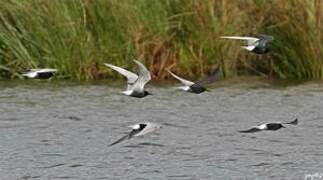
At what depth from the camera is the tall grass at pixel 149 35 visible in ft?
54.0

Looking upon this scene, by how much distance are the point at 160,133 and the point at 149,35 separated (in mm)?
3375

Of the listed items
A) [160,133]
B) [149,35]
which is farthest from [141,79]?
[149,35]

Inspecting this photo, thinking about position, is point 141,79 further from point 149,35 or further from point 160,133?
point 149,35

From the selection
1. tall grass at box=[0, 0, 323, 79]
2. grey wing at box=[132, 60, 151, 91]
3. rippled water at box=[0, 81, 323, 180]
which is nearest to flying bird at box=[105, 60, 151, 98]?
grey wing at box=[132, 60, 151, 91]

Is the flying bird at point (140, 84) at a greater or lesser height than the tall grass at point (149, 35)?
greater

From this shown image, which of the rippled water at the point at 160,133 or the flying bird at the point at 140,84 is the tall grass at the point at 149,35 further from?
the flying bird at the point at 140,84

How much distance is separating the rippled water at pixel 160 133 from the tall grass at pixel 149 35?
0.40 metres

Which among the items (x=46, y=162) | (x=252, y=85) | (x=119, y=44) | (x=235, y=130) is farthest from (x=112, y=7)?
(x=46, y=162)

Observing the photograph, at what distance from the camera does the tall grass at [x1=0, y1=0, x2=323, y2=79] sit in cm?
1645

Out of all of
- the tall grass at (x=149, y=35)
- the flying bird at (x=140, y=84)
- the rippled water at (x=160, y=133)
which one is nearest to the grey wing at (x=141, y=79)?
the flying bird at (x=140, y=84)

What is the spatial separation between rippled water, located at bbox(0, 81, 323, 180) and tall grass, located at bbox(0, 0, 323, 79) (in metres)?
0.40

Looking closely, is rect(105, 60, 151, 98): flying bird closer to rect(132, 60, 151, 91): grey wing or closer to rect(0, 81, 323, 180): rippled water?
rect(132, 60, 151, 91): grey wing

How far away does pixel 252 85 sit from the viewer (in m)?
16.4

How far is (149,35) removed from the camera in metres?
16.6
